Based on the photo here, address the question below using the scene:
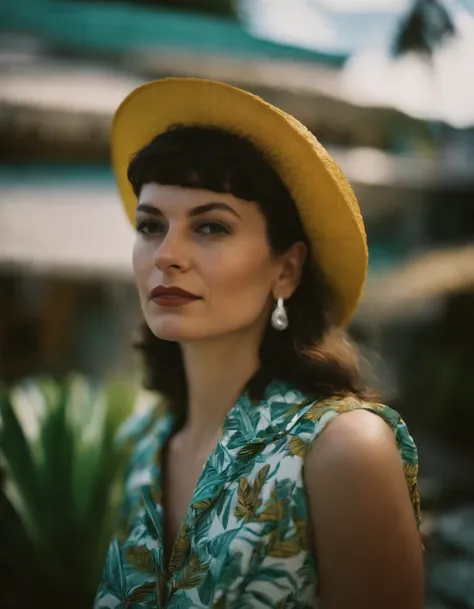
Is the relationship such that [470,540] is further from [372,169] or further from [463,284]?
[372,169]

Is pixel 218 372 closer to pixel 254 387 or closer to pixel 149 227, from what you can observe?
pixel 254 387

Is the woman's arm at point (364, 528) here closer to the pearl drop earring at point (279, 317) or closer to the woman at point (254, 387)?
the woman at point (254, 387)

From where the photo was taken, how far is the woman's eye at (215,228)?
51.8 inches

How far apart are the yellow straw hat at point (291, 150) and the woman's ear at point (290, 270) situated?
36 millimetres

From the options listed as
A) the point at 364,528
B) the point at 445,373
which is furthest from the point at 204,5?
the point at 364,528

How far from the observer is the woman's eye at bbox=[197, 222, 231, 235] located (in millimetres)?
1315

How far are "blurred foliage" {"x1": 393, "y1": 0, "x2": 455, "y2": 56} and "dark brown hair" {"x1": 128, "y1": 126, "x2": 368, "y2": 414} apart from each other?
122 centimetres

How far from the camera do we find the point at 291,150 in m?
1.33

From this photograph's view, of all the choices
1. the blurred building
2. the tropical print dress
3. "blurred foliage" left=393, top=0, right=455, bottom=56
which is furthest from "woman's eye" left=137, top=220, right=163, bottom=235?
the blurred building

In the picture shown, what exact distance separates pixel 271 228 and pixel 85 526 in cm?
123

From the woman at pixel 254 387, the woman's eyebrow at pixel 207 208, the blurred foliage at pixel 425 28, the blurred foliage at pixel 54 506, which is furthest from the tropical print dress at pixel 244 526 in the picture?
the blurred foliage at pixel 425 28

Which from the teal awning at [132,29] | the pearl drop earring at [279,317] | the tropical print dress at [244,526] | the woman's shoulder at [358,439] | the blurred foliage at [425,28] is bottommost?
the tropical print dress at [244,526]

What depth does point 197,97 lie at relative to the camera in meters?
1.36

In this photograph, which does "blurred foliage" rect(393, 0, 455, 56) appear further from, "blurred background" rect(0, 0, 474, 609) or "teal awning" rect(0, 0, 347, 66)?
"teal awning" rect(0, 0, 347, 66)
